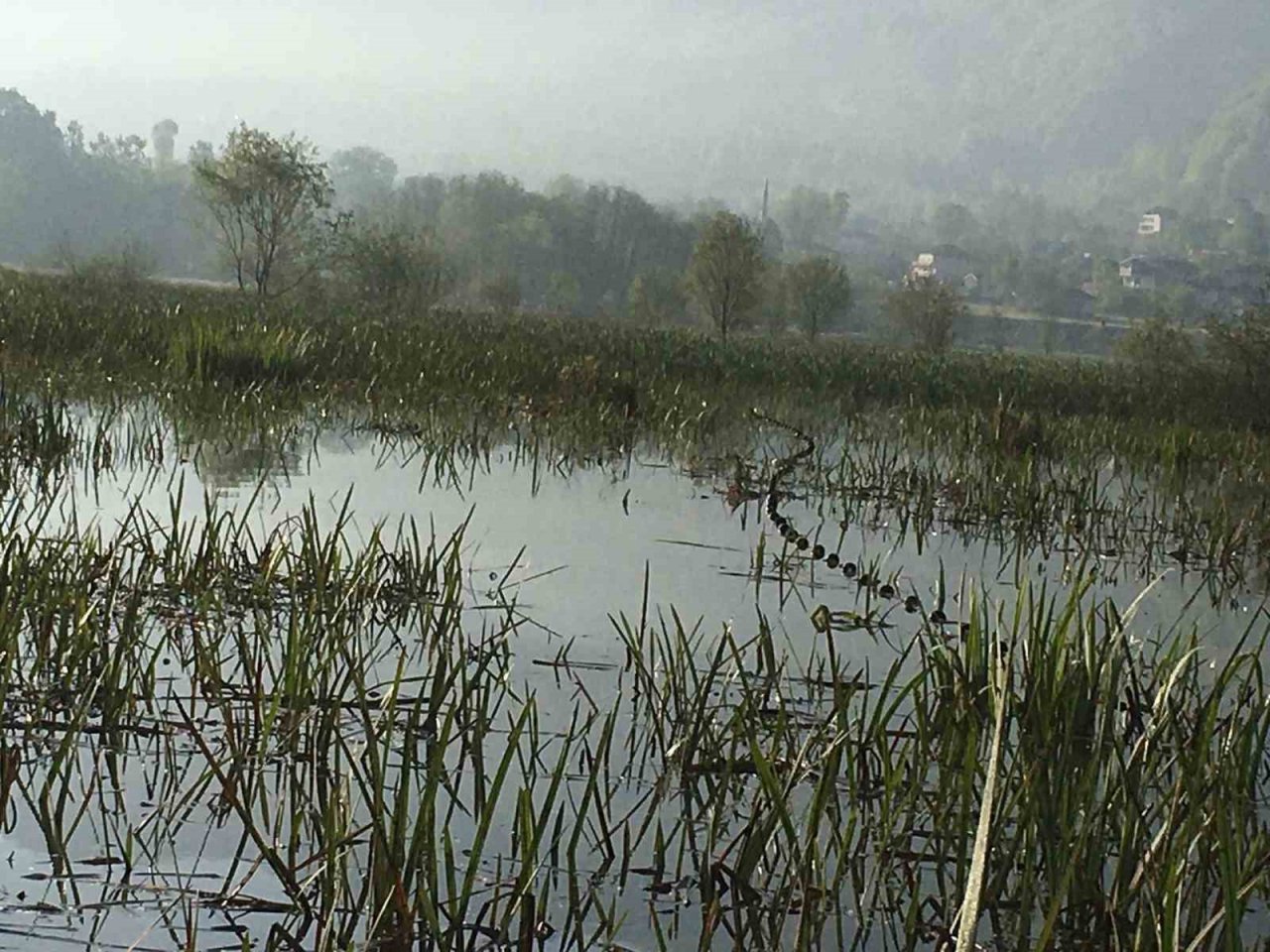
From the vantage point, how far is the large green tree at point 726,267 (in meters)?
37.5

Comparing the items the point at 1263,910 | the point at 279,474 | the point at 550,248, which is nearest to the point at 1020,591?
the point at 1263,910

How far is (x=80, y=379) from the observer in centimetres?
923

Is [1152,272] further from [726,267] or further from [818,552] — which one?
[818,552]

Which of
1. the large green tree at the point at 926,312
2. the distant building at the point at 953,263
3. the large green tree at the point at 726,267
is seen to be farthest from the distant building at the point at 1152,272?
the large green tree at the point at 726,267

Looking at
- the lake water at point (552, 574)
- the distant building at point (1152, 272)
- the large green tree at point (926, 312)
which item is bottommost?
the lake water at point (552, 574)

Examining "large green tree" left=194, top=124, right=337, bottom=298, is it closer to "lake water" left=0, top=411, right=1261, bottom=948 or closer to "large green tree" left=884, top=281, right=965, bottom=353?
"large green tree" left=884, top=281, right=965, bottom=353

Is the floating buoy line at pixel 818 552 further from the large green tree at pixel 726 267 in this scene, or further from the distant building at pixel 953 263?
the distant building at pixel 953 263

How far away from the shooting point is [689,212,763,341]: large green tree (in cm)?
3753

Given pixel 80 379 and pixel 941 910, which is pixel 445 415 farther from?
pixel 941 910

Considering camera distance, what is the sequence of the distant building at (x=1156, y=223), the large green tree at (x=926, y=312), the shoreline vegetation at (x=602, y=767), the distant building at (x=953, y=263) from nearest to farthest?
the shoreline vegetation at (x=602, y=767) → the large green tree at (x=926, y=312) → the distant building at (x=953, y=263) → the distant building at (x=1156, y=223)

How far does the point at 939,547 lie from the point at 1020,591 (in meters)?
3.13

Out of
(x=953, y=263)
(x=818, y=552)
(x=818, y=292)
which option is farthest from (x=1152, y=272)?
(x=818, y=552)

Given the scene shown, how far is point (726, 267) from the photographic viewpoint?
37438 mm

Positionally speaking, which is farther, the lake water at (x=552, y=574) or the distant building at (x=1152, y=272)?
the distant building at (x=1152, y=272)
